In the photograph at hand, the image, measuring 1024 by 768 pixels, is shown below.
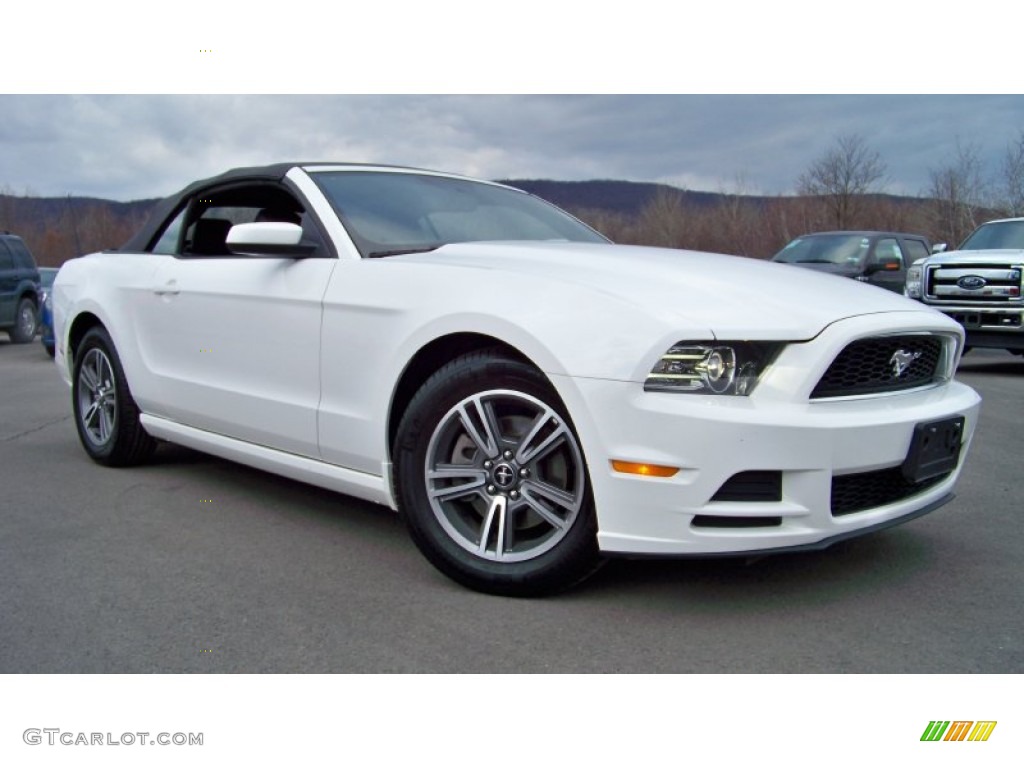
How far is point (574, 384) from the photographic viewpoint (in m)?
2.74

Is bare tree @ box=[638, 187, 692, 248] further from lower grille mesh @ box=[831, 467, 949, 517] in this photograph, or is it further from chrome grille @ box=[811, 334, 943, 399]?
lower grille mesh @ box=[831, 467, 949, 517]

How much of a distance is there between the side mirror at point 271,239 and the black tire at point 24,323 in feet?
48.1

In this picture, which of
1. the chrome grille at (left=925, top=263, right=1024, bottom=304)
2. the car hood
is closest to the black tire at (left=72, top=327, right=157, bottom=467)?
the car hood

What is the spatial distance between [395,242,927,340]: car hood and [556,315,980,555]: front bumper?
16cm

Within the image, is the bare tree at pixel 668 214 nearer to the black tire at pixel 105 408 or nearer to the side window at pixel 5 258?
the side window at pixel 5 258

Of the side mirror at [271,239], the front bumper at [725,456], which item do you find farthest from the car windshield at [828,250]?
the front bumper at [725,456]

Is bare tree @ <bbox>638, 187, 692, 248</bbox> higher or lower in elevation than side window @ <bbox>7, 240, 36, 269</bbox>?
higher

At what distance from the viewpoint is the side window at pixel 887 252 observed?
1218cm

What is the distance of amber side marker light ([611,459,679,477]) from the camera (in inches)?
104

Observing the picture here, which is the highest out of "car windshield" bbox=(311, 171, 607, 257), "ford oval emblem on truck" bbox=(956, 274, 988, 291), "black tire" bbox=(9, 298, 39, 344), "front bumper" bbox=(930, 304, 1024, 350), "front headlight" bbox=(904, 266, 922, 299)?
"car windshield" bbox=(311, 171, 607, 257)

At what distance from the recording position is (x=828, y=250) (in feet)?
40.7

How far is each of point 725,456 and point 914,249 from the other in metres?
12.2

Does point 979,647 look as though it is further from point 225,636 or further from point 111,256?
point 111,256
